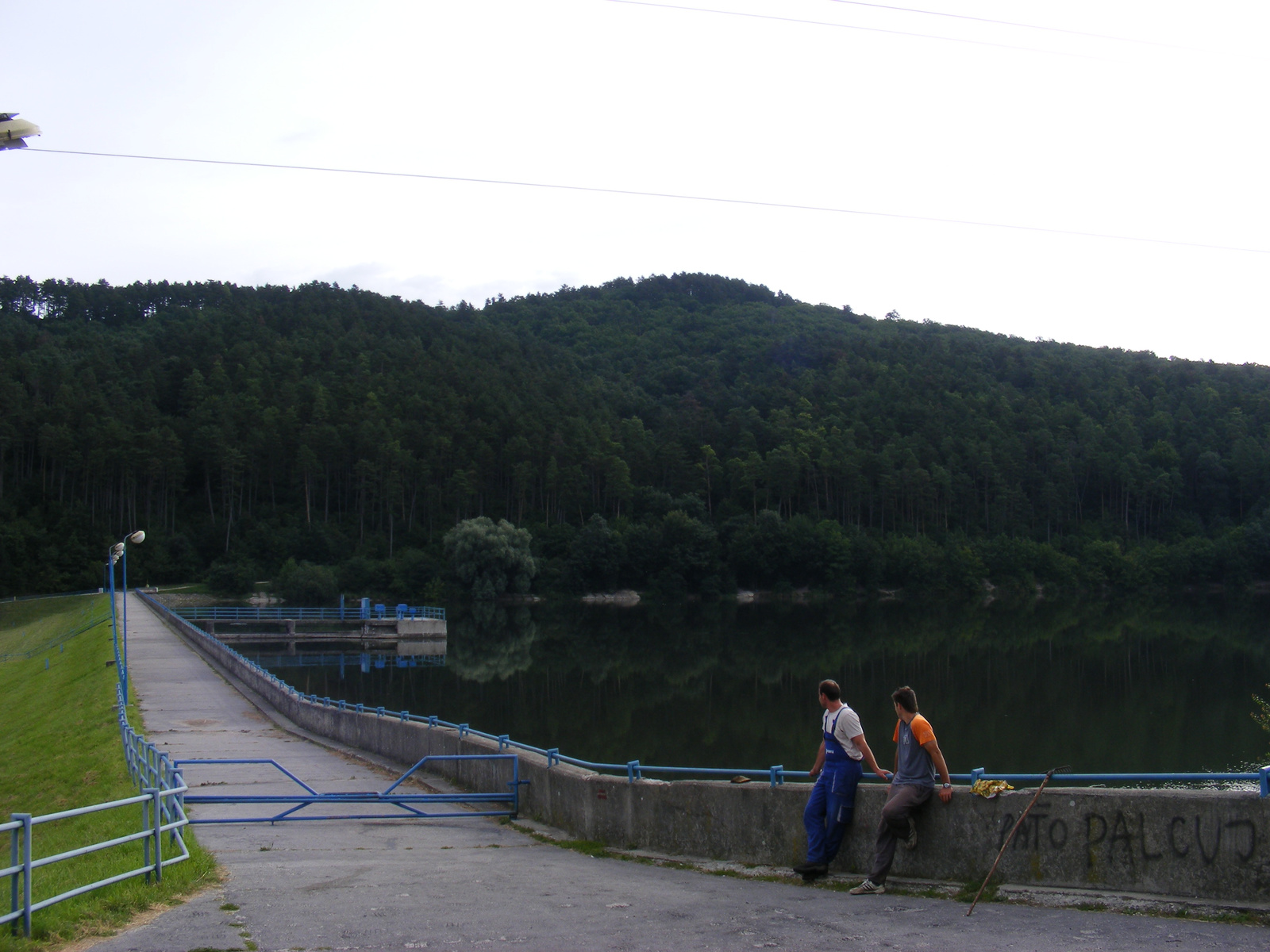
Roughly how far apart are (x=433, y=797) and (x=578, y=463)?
10927 cm

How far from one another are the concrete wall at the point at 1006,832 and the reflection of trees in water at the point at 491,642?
1492 inches

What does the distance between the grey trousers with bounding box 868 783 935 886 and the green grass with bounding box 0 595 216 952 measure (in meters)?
5.50

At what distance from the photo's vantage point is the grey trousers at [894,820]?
25.8 feet

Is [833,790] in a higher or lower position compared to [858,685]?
higher

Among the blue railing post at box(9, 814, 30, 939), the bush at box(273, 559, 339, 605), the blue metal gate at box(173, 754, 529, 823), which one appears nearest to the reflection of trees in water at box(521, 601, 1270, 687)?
the bush at box(273, 559, 339, 605)

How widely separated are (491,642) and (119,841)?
59.1 meters

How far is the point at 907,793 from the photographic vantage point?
788 centimetres

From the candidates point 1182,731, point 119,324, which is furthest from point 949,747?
point 119,324

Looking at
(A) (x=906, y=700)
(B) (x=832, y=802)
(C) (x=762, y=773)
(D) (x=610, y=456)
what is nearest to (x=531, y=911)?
(B) (x=832, y=802)

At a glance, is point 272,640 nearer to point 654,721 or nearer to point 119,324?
point 654,721

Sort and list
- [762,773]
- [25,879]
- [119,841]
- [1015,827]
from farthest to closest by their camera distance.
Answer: [762,773] < [1015,827] < [119,841] < [25,879]

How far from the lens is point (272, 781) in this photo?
16375mm

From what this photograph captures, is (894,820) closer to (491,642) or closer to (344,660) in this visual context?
(344,660)

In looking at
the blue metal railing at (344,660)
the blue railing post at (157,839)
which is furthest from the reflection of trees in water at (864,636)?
the blue railing post at (157,839)
